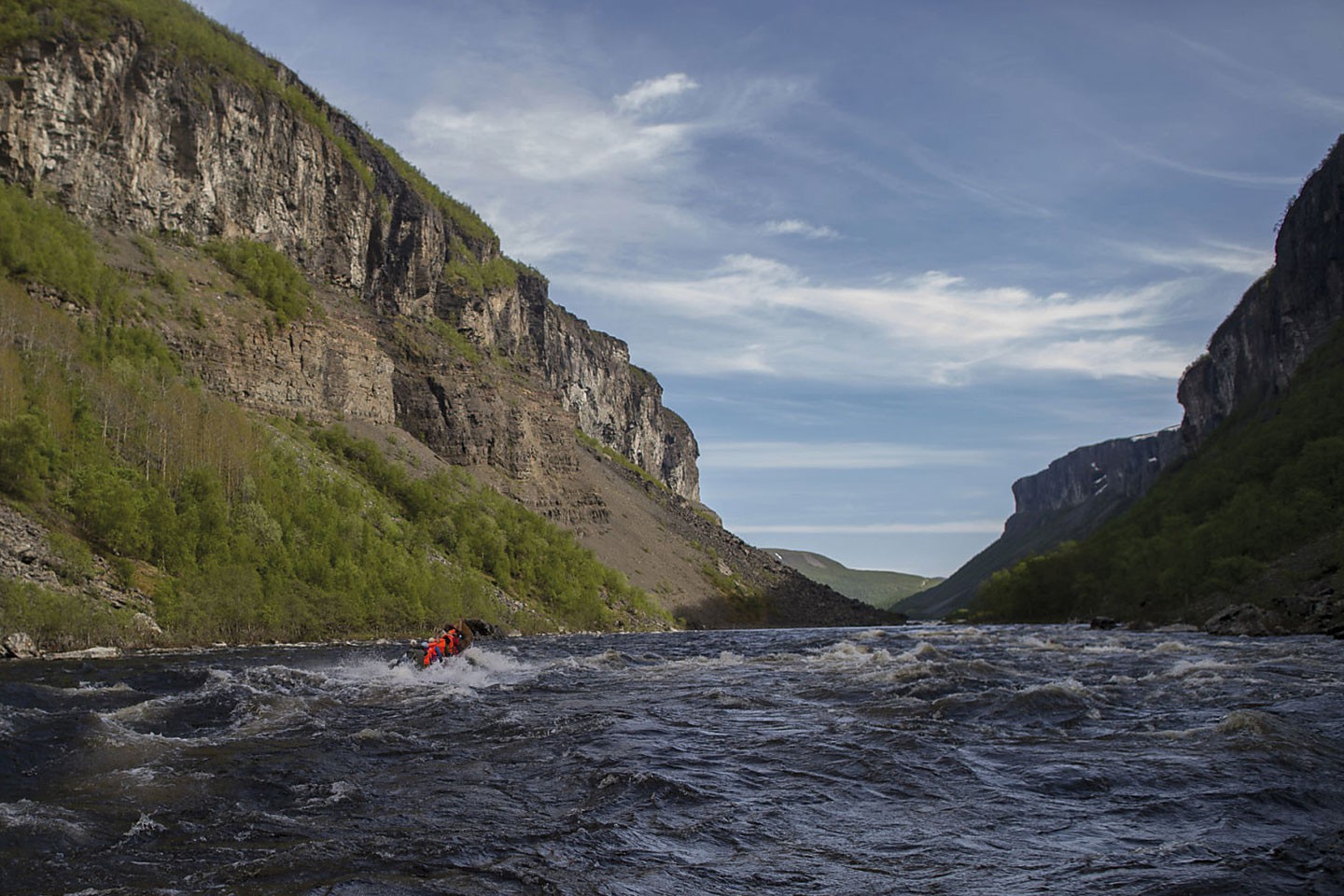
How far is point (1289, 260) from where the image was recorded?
136750mm

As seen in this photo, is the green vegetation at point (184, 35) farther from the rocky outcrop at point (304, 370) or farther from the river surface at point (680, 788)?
the river surface at point (680, 788)

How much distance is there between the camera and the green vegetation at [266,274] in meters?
103

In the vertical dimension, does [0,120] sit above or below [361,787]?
above

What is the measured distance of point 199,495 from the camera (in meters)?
56.1

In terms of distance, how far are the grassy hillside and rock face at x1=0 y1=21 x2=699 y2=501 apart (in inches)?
178

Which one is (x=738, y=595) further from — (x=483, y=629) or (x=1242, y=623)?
(x=1242, y=623)

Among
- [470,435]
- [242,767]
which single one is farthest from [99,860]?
[470,435]

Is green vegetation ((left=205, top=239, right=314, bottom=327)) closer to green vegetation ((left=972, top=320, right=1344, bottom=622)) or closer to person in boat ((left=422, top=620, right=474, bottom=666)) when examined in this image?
person in boat ((left=422, top=620, right=474, bottom=666))

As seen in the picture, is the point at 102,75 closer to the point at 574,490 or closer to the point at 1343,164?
the point at 574,490

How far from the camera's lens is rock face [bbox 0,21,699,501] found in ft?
294

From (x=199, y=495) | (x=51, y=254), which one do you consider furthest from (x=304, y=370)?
(x=199, y=495)

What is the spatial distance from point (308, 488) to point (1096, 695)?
6424cm

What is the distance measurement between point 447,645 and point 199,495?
30.2m

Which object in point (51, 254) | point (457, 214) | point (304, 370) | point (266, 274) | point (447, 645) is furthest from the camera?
point (457, 214)
